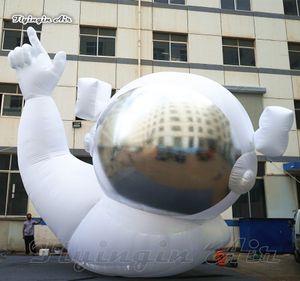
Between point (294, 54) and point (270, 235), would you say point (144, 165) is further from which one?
point (294, 54)

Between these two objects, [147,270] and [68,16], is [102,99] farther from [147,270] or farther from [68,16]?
[68,16]

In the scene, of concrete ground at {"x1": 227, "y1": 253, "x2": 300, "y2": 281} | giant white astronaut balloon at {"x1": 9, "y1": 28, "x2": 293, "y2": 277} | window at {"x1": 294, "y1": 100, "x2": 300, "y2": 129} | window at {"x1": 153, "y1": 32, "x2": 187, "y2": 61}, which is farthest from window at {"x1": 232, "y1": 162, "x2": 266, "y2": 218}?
giant white astronaut balloon at {"x1": 9, "y1": 28, "x2": 293, "y2": 277}

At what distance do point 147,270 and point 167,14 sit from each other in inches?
441

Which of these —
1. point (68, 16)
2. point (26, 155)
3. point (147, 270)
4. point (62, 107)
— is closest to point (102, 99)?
point (26, 155)

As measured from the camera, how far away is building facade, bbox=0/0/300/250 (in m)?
12.7

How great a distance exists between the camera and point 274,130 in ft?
14.2

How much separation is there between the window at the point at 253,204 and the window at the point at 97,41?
21.1 ft

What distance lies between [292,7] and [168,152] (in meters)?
13.7

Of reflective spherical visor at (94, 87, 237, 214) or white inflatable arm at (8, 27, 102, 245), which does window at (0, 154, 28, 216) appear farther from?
reflective spherical visor at (94, 87, 237, 214)

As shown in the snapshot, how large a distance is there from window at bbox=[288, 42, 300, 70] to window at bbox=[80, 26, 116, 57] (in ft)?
21.5

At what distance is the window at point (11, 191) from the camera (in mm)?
11977

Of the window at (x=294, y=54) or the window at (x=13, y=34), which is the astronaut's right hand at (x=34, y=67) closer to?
the window at (x=13, y=34)

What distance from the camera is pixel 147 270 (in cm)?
459

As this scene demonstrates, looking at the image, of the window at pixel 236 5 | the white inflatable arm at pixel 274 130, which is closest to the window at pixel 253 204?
the window at pixel 236 5
